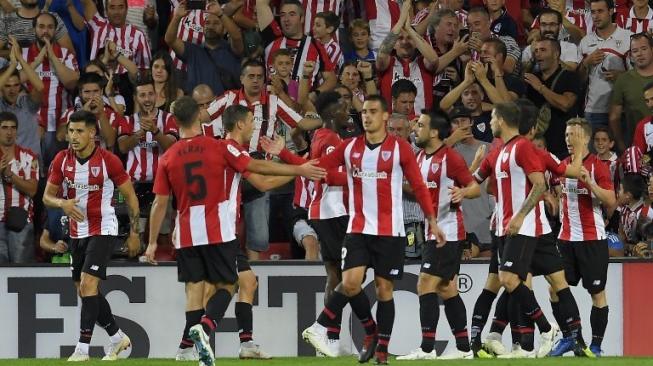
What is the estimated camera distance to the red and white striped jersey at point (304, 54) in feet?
58.9

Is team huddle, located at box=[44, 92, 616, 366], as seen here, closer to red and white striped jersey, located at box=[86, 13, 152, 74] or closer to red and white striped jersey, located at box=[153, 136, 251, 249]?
red and white striped jersey, located at box=[153, 136, 251, 249]

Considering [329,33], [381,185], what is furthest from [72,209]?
[329,33]

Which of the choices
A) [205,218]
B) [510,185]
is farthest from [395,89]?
[205,218]

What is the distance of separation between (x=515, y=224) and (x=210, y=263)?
8.75 feet

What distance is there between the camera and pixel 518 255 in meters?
13.6

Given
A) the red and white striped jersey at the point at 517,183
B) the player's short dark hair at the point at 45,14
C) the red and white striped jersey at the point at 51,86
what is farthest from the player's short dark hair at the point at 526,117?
the player's short dark hair at the point at 45,14

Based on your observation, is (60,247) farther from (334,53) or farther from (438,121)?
(438,121)

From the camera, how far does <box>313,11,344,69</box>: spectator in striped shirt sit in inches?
713

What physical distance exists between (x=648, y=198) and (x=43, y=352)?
20.9ft

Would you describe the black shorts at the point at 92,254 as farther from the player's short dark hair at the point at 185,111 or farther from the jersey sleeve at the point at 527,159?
the jersey sleeve at the point at 527,159

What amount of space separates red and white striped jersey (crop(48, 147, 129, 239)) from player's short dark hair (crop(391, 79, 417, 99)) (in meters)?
4.08

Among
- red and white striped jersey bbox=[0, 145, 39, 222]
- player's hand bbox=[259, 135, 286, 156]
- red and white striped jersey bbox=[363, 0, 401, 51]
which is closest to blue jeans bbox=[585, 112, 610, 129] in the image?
red and white striped jersey bbox=[363, 0, 401, 51]

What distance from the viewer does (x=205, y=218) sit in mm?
12453

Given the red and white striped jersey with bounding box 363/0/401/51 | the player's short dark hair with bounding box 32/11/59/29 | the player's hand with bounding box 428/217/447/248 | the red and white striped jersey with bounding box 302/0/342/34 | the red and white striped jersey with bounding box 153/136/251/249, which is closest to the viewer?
the red and white striped jersey with bounding box 153/136/251/249
